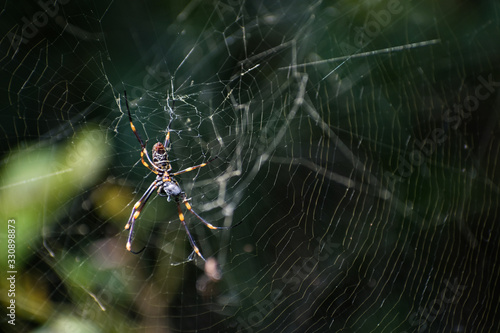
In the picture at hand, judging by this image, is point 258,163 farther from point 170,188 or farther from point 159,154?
point 159,154

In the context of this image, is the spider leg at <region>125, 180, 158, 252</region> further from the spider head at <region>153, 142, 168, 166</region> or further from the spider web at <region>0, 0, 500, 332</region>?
the spider head at <region>153, 142, 168, 166</region>

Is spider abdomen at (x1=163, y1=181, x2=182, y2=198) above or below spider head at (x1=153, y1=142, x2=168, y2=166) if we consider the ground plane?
below

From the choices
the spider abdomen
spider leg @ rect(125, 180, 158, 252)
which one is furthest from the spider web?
the spider abdomen

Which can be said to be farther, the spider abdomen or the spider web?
the spider abdomen

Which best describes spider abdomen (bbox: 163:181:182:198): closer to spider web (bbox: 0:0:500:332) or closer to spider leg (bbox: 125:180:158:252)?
spider leg (bbox: 125:180:158:252)

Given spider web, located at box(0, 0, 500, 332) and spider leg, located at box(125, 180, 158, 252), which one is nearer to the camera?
spider web, located at box(0, 0, 500, 332)

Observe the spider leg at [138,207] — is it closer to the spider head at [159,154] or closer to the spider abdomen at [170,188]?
the spider abdomen at [170,188]
